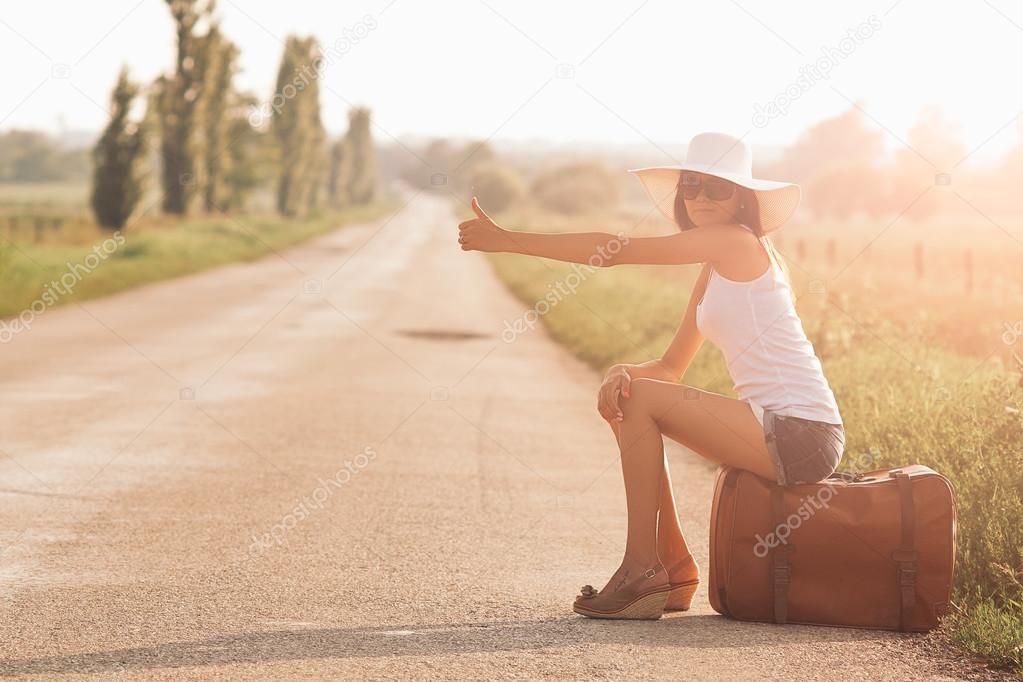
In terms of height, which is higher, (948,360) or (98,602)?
(948,360)

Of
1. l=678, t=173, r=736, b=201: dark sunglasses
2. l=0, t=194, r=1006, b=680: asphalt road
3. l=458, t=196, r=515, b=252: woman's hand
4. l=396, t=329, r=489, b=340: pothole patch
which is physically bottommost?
l=0, t=194, r=1006, b=680: asphalt road

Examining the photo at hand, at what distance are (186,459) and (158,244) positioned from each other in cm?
2709

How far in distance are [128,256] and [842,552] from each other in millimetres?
30255

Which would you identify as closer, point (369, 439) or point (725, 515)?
point (725, 515)

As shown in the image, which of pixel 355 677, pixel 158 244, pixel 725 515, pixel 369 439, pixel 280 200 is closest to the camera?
pixel 355 677

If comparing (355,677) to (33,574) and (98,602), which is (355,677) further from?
(33,574)

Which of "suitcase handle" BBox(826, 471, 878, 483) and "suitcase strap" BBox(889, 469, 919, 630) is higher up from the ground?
"suitcase handle" BBox(826, 471, 878, 483)

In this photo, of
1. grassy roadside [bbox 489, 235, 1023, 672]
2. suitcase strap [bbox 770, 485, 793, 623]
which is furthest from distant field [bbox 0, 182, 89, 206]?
suitcase strap [bbox 770, 485, 793, 623]

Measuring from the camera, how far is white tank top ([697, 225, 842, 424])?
4.66m

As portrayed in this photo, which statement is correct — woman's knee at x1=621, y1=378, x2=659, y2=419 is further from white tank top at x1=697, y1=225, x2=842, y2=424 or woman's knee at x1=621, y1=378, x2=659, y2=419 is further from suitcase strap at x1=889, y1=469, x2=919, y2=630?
suitcase strap at x1=889, y1=469, x2=919, y2=630

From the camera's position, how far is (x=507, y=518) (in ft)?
21.5

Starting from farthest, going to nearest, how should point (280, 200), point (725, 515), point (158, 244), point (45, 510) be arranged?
point (280, 200) → point (158, 244) → point (45, 510) → point (725, 515)

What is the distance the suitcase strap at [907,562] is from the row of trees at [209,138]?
32286mm

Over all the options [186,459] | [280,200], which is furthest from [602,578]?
[280,200]
